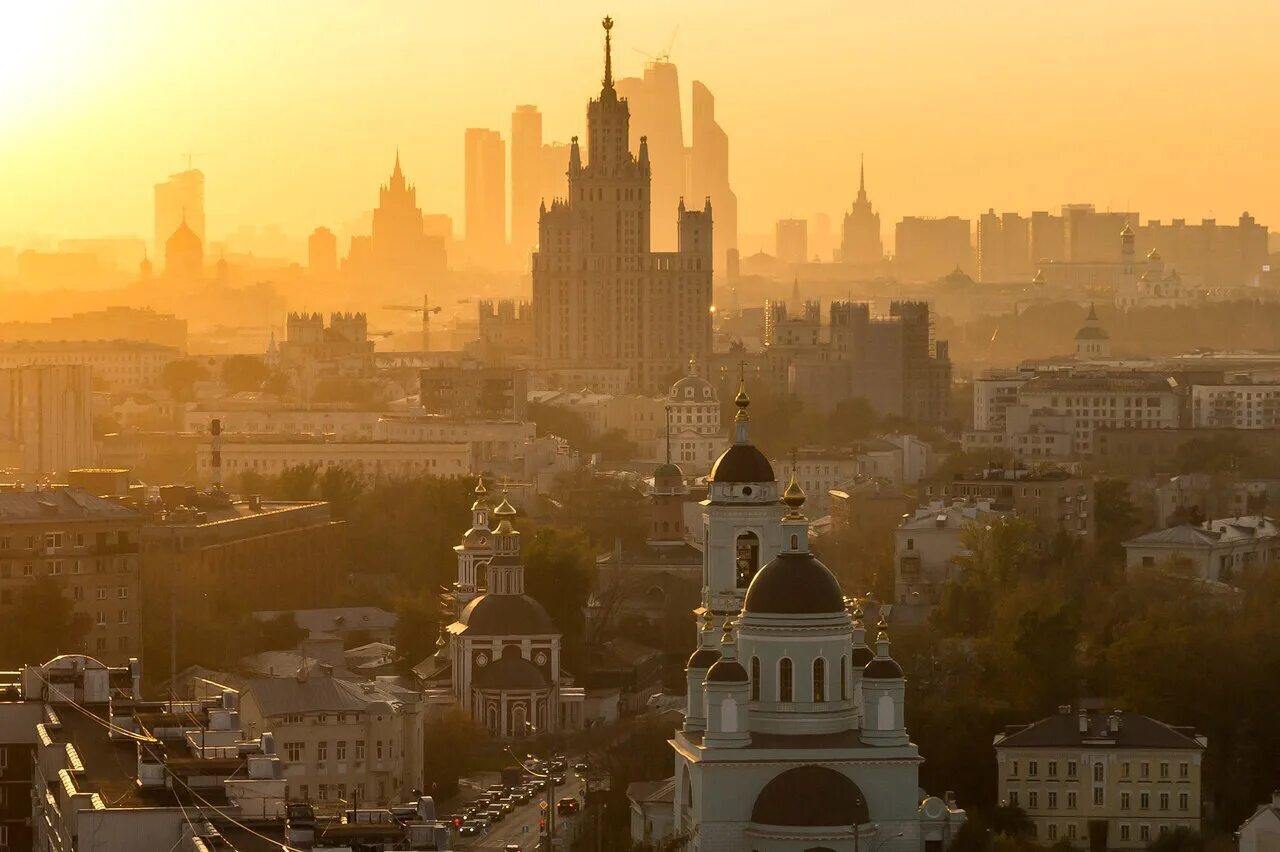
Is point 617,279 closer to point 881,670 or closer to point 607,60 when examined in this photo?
point 607,60

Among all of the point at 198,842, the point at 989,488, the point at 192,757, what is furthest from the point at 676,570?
the point at 198,842

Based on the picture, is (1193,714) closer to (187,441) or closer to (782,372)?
(187,441)

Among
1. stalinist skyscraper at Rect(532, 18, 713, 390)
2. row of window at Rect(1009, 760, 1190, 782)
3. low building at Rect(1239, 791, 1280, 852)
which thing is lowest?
low building at Rect(1239, 791, 1280, 852)

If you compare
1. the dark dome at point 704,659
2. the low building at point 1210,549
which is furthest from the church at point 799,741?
the low building at point 1210,549

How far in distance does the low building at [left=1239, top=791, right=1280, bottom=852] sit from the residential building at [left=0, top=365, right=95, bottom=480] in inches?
2588

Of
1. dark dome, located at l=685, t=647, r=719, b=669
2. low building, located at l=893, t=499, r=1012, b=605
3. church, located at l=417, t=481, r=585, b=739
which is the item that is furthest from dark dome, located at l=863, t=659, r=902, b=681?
low building, located at l=893, t=499, r=1012, b=605

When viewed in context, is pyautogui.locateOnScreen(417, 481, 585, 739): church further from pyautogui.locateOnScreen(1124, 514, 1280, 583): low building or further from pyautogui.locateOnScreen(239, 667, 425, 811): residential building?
pyautogui.locateOnScreen(1124, 514, 1280, 583): low building

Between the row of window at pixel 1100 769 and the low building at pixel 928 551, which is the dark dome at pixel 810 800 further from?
the low building at pixel 928 551

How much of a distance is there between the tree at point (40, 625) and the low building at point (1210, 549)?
73.8 ft

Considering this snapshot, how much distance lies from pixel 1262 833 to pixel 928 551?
30.6 m

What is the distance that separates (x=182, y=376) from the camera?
160m

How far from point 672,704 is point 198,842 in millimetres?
32365

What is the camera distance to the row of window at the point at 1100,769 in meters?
50.0

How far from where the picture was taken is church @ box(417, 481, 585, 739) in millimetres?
62719
